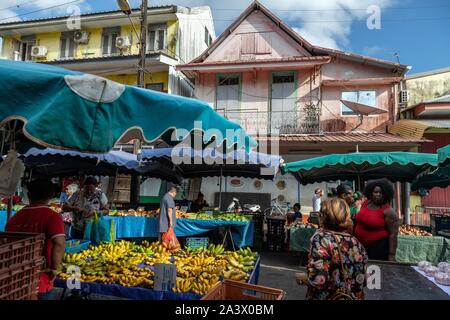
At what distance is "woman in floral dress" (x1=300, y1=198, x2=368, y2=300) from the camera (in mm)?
2418

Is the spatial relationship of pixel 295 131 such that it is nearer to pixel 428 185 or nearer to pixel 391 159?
pixel 428 185

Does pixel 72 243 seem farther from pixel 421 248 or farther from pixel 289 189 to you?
pixel 289 189

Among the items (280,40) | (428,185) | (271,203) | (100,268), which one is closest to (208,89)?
(280,40)

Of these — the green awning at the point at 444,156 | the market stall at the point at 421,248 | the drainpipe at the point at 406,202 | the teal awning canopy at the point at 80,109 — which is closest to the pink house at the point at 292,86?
the drainpipe at the point at 406,202

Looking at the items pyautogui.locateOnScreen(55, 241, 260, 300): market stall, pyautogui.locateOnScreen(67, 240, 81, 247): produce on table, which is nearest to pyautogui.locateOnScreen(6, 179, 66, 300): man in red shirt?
pyautogui.locateOnScreen(55, 241, 260, 300): market stall

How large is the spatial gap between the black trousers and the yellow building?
1471 cm

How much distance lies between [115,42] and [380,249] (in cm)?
1882

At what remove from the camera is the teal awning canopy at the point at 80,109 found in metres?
2.14

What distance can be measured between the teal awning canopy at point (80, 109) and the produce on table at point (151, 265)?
1.78 meters

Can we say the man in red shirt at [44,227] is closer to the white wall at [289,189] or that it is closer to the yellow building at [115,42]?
the white wall at [289,189]

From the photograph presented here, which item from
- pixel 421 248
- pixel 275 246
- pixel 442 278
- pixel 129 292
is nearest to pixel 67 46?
pixel 275 246

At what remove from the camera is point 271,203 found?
1479 centimetres

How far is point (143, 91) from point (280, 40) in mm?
15072

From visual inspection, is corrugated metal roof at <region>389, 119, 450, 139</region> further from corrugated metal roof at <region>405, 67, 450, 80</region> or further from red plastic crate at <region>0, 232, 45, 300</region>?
red plastic crate at <region>0, 232, 45, 300</region>
